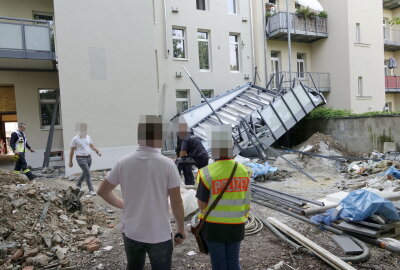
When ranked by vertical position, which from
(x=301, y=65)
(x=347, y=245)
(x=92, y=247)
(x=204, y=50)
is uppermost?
(x=204, y=50)

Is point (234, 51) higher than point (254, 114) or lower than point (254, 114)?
higher

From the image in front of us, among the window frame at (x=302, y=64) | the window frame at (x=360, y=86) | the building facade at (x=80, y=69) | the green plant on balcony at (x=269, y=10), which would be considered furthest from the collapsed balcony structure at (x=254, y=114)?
the window frame at (x=360, y=86)

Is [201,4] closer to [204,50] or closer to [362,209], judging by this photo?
[204,50]

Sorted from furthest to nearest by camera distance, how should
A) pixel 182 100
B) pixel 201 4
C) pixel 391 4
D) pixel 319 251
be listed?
1. pixel 391 4
2. pixel 201 4
3. pixel 182 100
4. pixel 319 251

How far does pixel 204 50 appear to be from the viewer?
16.9 m

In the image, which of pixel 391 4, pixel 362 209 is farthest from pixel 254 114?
pixel 391 4

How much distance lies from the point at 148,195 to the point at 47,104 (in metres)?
11.7

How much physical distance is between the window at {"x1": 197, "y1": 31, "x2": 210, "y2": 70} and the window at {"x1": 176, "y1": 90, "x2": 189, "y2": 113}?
1.83 m

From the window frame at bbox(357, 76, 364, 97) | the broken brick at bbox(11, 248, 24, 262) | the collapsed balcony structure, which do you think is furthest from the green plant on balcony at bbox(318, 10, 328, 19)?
the broken brick at bbox(11, 248, 24, 262)

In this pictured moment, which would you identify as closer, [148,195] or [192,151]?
[148,195]

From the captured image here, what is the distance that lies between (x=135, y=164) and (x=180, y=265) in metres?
2.04

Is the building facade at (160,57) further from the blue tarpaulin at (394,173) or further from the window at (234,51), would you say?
the blue tarpaulin at (394,173)

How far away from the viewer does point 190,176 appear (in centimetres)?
684

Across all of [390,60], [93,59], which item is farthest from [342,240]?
[390,60]
